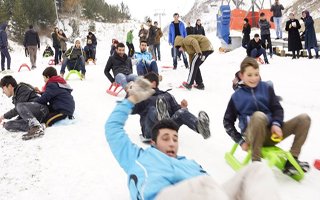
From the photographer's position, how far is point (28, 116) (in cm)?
536

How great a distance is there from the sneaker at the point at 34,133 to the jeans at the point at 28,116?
0.23ft

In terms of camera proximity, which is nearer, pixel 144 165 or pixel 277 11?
pixel 144 165

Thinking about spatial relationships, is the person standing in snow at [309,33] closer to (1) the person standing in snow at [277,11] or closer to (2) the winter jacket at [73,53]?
(1) the person standing in snow at [277,11]

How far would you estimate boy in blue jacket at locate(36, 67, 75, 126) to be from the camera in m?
5.70

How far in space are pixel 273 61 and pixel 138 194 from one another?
10.7m

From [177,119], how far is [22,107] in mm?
2438

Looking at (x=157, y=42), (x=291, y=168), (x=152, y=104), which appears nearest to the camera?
(x=291, y=168)

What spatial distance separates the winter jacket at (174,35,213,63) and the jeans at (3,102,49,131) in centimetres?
365

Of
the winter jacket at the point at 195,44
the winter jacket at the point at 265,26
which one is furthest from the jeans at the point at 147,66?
the winter jacket at the point at 265,26

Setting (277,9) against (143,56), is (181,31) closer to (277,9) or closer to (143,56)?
(143,56)

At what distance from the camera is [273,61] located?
40.5 feet

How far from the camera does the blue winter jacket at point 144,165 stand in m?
2.47

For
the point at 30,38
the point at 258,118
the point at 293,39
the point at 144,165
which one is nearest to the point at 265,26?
the point at 293,39

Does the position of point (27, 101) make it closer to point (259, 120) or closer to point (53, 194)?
point (53, 194)
